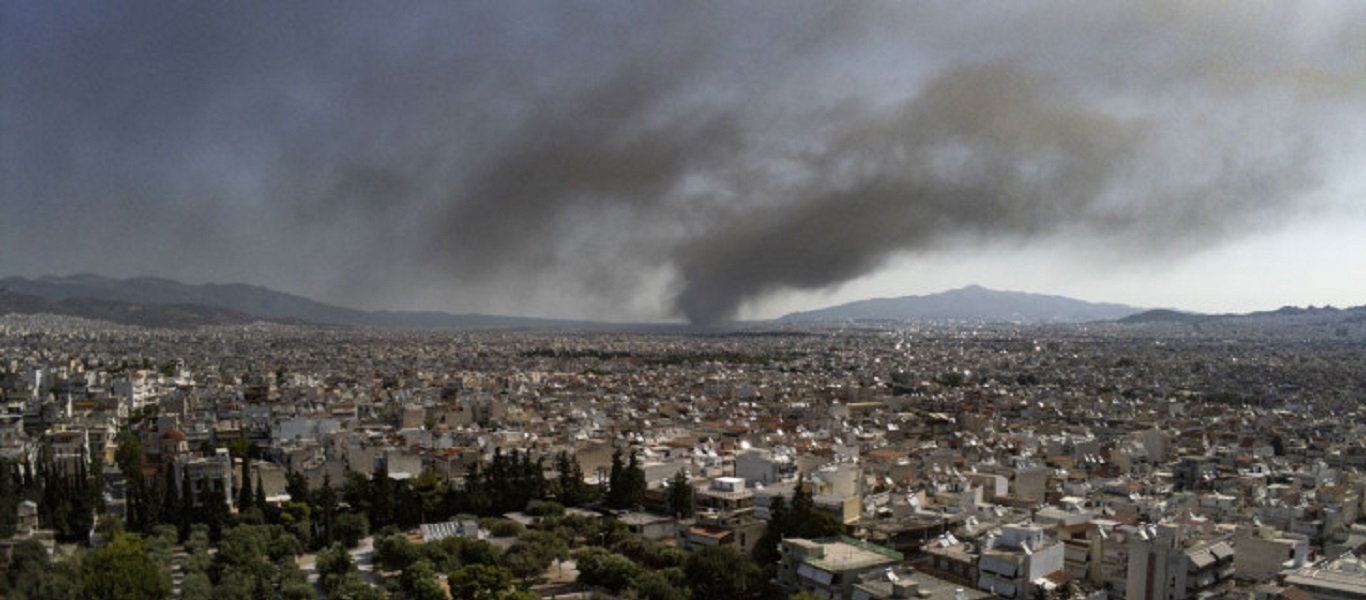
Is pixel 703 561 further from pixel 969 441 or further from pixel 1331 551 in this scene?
pixel 969 441

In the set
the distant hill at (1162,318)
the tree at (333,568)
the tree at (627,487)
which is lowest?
the tree at (333,568)

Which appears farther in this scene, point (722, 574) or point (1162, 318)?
point (1162, 318)

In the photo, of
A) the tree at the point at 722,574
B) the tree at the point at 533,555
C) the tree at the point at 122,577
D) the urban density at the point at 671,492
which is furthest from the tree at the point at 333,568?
the tree at the point at 722,574

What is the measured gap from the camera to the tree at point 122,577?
11.3m

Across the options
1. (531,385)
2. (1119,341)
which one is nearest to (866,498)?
(531,385)

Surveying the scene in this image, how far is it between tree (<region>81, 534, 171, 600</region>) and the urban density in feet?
0.14

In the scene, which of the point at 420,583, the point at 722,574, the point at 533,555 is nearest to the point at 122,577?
the point at 420,583

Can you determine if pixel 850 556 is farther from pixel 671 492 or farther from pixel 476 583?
pixel 671 492

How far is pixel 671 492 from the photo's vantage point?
16.6 m

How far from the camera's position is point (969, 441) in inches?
954

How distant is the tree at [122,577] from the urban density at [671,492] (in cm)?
4

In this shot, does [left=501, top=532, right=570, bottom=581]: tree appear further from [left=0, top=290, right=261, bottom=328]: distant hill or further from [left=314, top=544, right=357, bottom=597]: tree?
[left=0, top=290, right=261, bottom=328]: distant hill

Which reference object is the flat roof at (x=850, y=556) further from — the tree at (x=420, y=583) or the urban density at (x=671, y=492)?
the tree at (x=420, y=583)

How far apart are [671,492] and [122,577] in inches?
323
